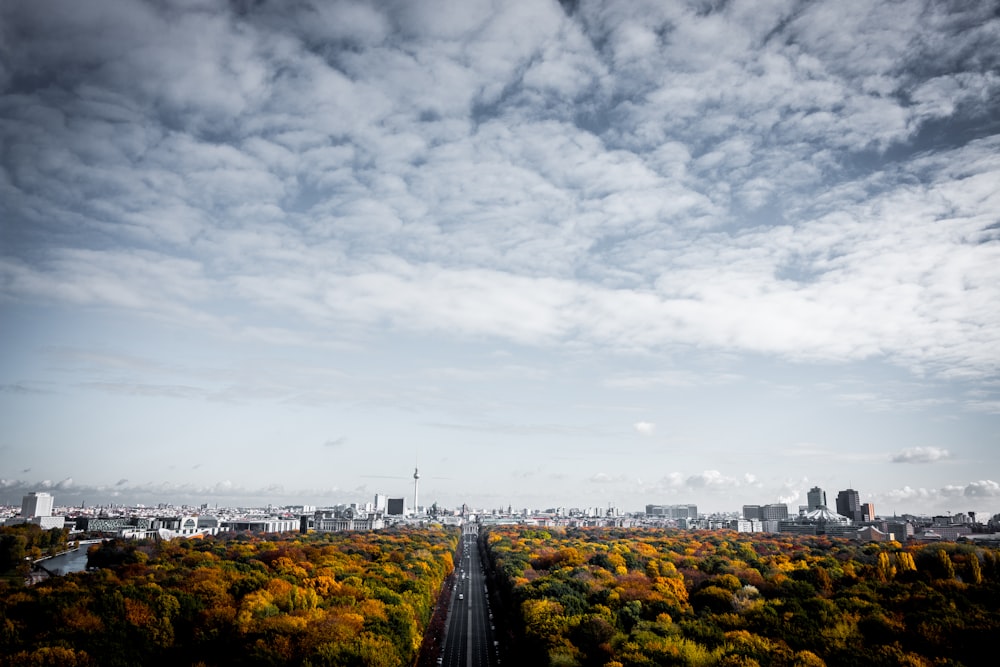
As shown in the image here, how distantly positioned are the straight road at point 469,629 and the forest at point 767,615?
9.84ft

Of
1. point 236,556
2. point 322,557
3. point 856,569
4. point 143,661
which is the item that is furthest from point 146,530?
point 856,569

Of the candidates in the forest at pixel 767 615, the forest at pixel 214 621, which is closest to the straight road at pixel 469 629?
the forest at pixel 767 615

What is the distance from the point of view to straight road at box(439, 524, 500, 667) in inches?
2221

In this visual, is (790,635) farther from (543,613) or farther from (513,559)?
(513,559)

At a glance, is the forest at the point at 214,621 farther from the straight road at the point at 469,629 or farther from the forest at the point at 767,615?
the forest at the point at 767,615

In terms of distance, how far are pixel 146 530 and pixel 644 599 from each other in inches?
7608

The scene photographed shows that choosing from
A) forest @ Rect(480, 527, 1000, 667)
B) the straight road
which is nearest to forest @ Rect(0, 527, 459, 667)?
the straight road

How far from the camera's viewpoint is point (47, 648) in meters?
33.6

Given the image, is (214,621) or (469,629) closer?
(214,621)

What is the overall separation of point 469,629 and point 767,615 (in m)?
35.5

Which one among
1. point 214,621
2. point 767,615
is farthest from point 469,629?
point 767,615

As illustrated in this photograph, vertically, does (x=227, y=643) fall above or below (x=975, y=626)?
below

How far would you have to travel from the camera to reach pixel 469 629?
6919 cm

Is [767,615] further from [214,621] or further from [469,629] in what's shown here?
[214,621]
